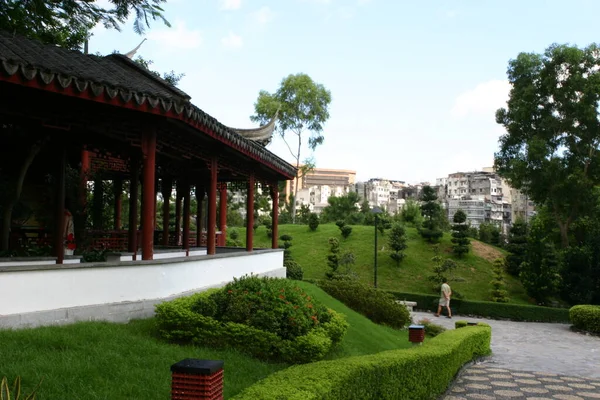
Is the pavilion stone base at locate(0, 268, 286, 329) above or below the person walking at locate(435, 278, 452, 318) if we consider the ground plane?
above

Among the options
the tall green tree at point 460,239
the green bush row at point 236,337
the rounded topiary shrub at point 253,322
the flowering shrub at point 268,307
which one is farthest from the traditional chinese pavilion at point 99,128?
the tall green tree at point 460,239

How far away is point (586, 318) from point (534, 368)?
30.4ft

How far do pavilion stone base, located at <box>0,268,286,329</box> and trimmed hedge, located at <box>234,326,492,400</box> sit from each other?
3404 millimetres

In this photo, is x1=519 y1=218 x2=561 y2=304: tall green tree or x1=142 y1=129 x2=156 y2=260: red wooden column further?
x1=519 y1=218 x2=561 y2=304: tall green tree

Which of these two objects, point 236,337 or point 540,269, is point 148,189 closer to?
point 236,337

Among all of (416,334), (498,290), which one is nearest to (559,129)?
(498,290)

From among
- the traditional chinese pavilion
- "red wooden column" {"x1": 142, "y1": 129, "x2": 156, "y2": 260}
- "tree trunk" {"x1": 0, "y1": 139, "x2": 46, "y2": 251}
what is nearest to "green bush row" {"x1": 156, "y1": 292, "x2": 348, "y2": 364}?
the traditional chinese pavilion

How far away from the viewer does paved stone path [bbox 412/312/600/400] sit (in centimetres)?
897

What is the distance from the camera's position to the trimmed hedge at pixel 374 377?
16.3 ft

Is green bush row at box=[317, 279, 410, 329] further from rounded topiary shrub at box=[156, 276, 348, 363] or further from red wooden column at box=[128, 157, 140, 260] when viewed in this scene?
rounded topiary shrub at box=[156, 276, 348, 363]

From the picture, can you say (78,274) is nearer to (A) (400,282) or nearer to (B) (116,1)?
(B) (116,1)

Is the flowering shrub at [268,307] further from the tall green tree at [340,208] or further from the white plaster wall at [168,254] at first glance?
the tall green tree at [340,208]

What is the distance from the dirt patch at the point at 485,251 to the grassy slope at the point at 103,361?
25144 millimetres

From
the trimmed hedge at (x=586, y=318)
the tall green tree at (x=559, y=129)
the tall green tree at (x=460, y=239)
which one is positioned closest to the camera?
the trimmed hedge at (x=586, y=318)
